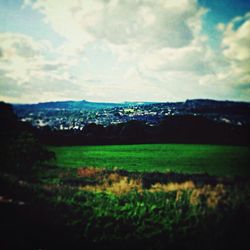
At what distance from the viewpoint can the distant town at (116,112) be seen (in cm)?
948

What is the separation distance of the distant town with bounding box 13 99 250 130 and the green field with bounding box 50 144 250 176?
0.95 m

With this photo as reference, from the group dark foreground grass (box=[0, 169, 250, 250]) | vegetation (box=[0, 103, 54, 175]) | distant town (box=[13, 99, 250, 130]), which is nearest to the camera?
dark foreground grass (box=[0, 169, 250, 250])

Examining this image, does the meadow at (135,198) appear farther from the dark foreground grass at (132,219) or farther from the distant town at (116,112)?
the distant town at (116,112)

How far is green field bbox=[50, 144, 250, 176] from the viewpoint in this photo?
376 inches

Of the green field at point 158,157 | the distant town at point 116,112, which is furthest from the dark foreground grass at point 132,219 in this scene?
the distant town at point 116,112

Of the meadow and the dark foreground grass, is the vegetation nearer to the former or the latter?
the meadow

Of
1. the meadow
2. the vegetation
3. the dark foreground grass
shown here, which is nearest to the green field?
the meadow

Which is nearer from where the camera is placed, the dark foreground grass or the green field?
the dark foreground grass

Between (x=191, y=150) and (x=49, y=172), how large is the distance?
528cm

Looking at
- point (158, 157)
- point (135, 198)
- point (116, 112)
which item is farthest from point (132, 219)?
point (116, 112)

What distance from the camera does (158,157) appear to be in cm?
1033

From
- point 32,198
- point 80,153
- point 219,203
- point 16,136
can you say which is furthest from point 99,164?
point 219,203

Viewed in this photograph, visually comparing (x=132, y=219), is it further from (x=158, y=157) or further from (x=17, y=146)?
(x=17, y=146)

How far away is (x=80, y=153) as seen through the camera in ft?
34.2
